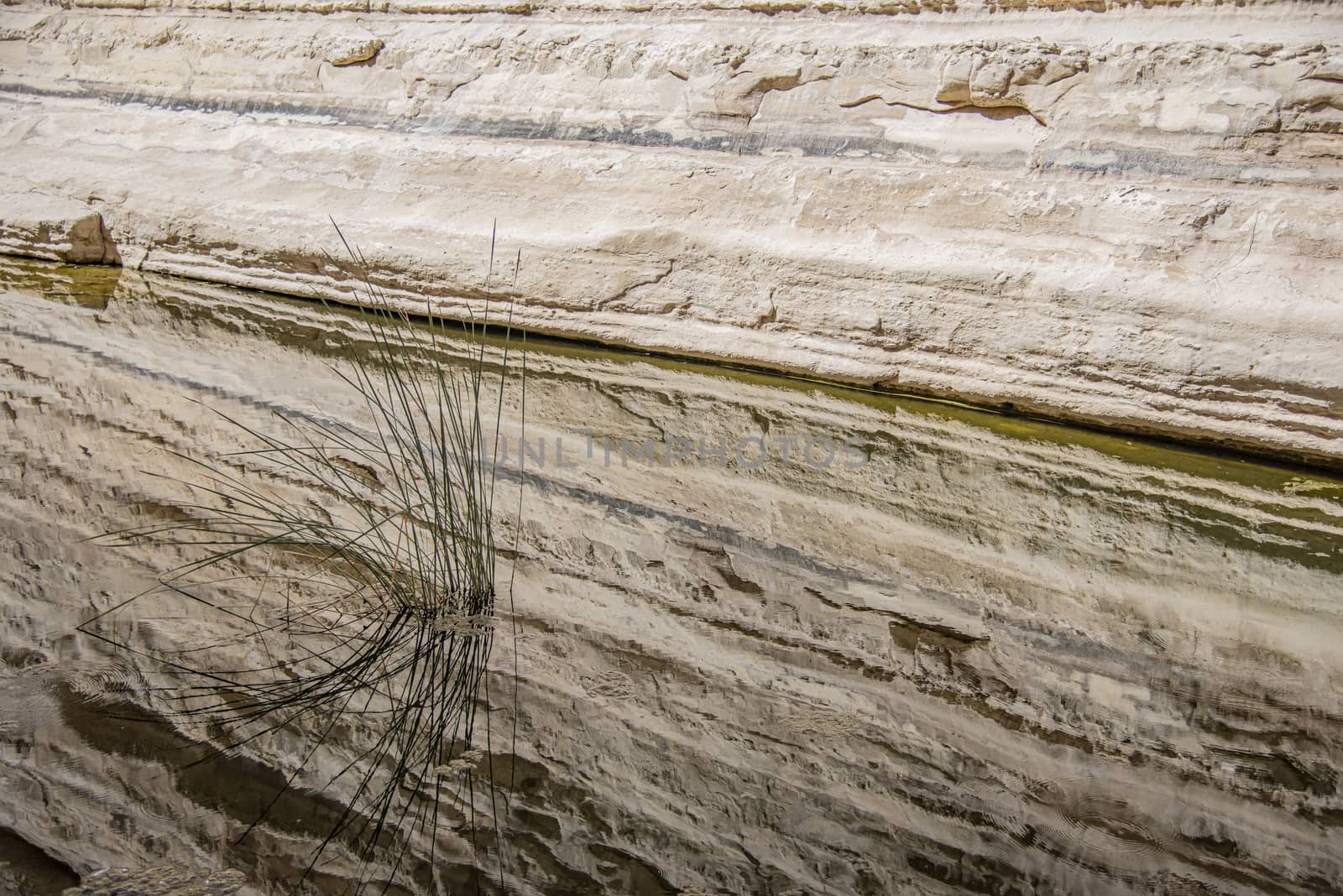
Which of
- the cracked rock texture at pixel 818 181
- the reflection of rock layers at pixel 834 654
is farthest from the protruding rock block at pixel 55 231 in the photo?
the reflection of rock layers at pixel 834 654

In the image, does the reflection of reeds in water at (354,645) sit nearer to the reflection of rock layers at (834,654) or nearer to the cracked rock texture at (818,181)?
the reflection of rock layers at (834,654)

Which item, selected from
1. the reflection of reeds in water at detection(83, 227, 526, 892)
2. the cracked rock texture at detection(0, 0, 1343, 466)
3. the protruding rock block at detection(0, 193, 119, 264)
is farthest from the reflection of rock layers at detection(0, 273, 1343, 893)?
the protruding rock block at detection(0, 193, 119, 264)

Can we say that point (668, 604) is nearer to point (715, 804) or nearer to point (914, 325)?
point (715, 804)

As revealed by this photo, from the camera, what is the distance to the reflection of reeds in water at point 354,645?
1.10 meters

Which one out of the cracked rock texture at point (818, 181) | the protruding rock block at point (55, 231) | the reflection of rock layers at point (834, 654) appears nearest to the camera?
the reflection of rock layers at point (834, 654)

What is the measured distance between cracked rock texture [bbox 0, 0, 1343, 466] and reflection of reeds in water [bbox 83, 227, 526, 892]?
1176mm

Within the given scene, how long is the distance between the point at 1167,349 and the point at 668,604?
1400mm

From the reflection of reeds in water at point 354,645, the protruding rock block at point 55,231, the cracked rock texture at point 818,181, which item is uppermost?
the cracked rock texture at point 818,181

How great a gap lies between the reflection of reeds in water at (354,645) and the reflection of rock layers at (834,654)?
47 millimetres

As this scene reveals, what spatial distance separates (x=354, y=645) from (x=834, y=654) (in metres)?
0.64

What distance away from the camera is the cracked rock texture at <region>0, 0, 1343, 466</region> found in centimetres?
232

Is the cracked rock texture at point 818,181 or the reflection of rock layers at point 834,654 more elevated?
the cracked rock texture at point 818,181

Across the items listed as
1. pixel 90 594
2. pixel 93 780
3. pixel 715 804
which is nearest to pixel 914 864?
pixel 715 804

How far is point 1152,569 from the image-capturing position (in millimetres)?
1737
